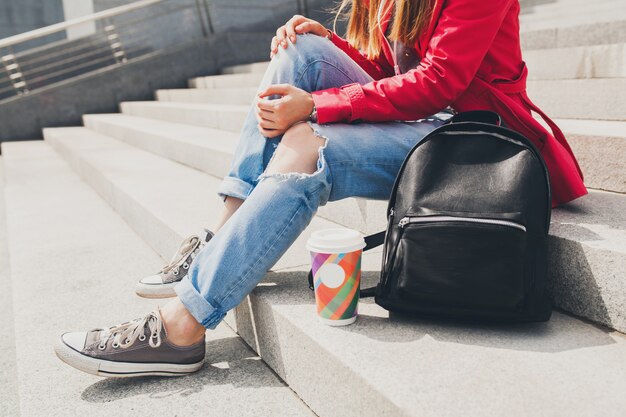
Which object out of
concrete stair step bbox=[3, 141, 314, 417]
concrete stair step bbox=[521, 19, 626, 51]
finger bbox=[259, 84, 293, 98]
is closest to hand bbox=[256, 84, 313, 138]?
finger bbox=[259, 84, 293, 98]

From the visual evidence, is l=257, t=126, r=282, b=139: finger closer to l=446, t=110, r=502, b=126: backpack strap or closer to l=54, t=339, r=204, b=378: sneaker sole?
l=446, t=110, r=502, b=126: backpack strap

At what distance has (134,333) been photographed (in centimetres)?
168

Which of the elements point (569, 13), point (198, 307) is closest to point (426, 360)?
point (198, 307)

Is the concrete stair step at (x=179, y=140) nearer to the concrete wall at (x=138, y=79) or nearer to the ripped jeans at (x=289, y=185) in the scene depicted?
the concrete wall at (x=138, y=79)

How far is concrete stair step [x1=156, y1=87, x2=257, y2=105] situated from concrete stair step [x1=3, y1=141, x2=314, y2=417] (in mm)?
1792

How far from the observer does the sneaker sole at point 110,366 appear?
1.67m

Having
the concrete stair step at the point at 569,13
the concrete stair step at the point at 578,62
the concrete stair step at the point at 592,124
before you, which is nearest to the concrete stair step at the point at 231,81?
the concrete stair step at the point at 592,124

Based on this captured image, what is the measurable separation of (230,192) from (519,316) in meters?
0.99

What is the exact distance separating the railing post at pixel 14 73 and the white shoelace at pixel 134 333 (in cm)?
717

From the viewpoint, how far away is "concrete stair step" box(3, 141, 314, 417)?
1.62 metres

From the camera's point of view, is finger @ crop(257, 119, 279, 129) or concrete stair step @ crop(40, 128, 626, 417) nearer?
concrete stair step @ crop(40, 128, 626, 417)

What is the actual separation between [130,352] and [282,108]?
0.84 meters

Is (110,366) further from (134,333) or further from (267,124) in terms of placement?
(267,124)

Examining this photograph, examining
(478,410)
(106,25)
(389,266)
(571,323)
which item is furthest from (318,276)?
(106,25)
